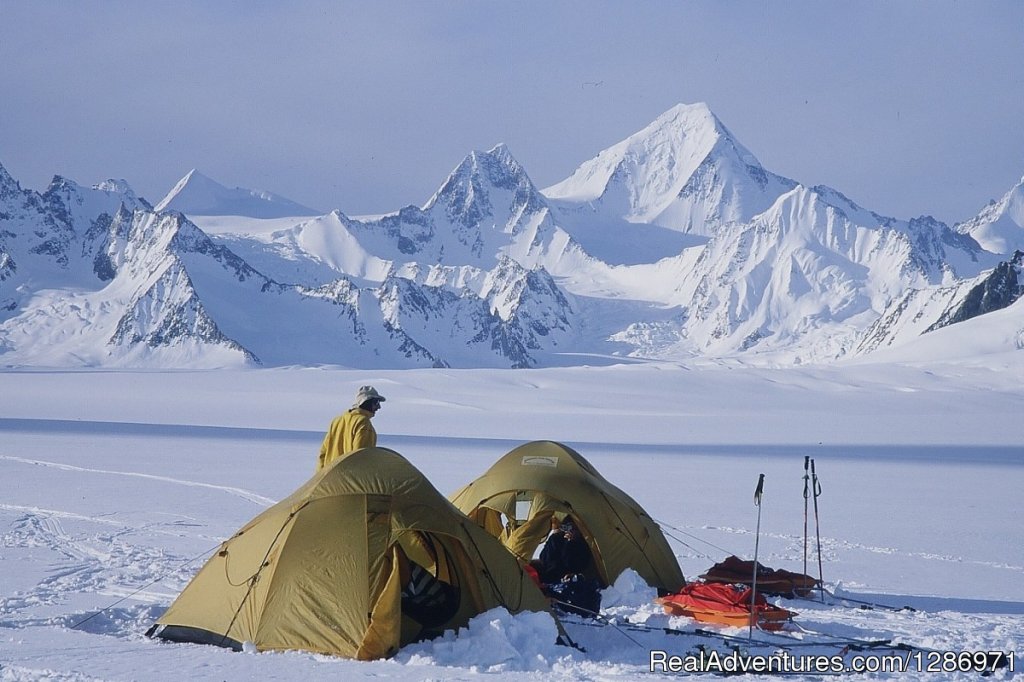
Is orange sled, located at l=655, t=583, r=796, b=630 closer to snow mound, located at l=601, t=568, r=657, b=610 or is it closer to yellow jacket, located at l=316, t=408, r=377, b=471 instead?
snow mound, located at l=601, t=568, r=657, b=610

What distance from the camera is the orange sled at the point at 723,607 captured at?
11.2 meters

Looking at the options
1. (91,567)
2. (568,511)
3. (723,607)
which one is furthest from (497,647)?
(91,567)

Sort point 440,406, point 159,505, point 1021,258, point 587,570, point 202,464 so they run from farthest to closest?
point 1021,258
point 440,406
point 202,464
point 159,505
point 587,570

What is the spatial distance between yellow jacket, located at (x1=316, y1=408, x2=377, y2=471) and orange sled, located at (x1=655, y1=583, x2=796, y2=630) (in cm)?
343

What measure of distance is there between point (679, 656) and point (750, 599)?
5.55 ft

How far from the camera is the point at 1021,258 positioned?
13662 cm

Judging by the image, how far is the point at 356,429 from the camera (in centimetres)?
1227

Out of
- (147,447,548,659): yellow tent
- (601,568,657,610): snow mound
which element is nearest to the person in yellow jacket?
(147,447,548,659): yellow tent

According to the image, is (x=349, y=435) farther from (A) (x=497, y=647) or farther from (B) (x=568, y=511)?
(A) (x=497, y=647)

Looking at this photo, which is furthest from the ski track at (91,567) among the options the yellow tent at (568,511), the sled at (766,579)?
the sled at (766,579)

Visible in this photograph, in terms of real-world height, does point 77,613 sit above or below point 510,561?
below

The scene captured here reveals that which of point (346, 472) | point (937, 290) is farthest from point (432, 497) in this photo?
point (937, 290)

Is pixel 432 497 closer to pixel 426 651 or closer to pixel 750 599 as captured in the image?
pixel 426 651

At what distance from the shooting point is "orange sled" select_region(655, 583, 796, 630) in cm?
1116
